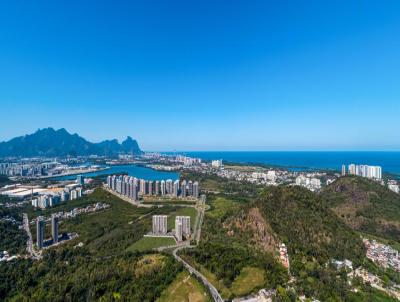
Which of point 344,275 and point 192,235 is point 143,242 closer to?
point 192,235

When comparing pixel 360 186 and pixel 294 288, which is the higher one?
pixel 360 186

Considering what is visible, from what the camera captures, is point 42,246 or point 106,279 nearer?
point 106,279

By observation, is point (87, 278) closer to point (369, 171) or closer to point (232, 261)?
point (232, 261)

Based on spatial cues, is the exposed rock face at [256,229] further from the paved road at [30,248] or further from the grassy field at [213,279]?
the paved road at [30,248]

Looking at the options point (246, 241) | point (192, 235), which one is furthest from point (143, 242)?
point (246, 241)

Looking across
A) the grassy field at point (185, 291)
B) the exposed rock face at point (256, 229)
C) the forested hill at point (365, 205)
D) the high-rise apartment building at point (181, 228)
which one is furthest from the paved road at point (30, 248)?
the forested hill at point (365, 205)

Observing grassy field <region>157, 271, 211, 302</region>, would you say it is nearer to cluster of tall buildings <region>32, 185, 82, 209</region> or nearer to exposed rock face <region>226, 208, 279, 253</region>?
exposed rock face <region>226, 208, 279, 253</region>
